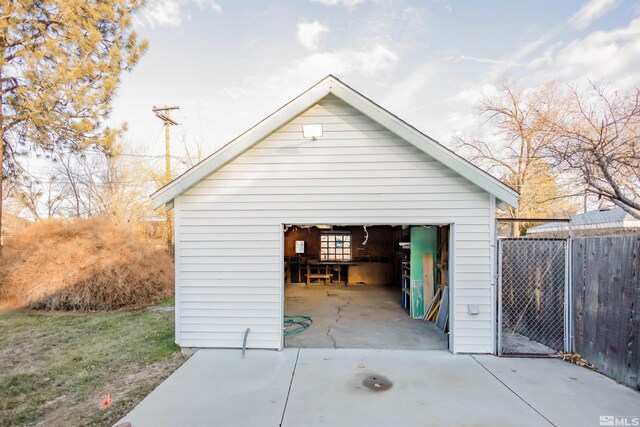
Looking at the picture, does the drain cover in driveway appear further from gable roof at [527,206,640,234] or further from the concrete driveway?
gable roof at [527,206,640,234]

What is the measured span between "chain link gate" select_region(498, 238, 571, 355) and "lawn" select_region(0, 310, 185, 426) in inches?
203

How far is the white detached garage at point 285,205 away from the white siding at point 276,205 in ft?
0.05

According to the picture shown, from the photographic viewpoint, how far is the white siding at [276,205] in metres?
4.92

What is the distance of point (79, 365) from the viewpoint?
455 centimetres

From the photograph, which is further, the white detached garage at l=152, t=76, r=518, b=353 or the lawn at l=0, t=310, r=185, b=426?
the white detached garage at l=152, t=76, r=518, b=353

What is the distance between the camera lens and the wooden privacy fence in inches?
145

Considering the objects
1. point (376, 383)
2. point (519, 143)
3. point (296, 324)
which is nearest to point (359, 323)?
point (296, 324)

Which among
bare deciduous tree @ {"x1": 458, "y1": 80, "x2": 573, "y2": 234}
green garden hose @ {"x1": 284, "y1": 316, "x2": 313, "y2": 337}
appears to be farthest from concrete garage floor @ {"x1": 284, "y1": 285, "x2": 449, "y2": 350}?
bare deciduous tree @ {"x1": 458, "y1": 80, "x2": 573, "y2": 234}

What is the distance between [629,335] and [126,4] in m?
14.0

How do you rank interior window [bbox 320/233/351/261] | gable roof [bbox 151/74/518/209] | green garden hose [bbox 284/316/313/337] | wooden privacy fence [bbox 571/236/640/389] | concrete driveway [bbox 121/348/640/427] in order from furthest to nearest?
interior window [bbox 320/233/351/261]
green garden hose [bbox 284/316/313/337]
gable roof [bbox 151/74/518/209]
wooden privacy fence [bbox 571/236/640/389]
concrete driveway [bbox 121/348/640/427]

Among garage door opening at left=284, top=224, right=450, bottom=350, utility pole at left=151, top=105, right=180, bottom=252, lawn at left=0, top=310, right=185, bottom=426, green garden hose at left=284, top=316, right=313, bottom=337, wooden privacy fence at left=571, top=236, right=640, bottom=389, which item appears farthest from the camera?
utility pole at left=151, top=105, right=180, bottom=252

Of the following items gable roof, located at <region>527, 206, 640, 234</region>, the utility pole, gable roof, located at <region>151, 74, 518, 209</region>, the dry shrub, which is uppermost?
the utility pole

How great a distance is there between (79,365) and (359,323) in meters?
4.80

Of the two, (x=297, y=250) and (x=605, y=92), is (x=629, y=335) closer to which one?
(x=605, y=92)
